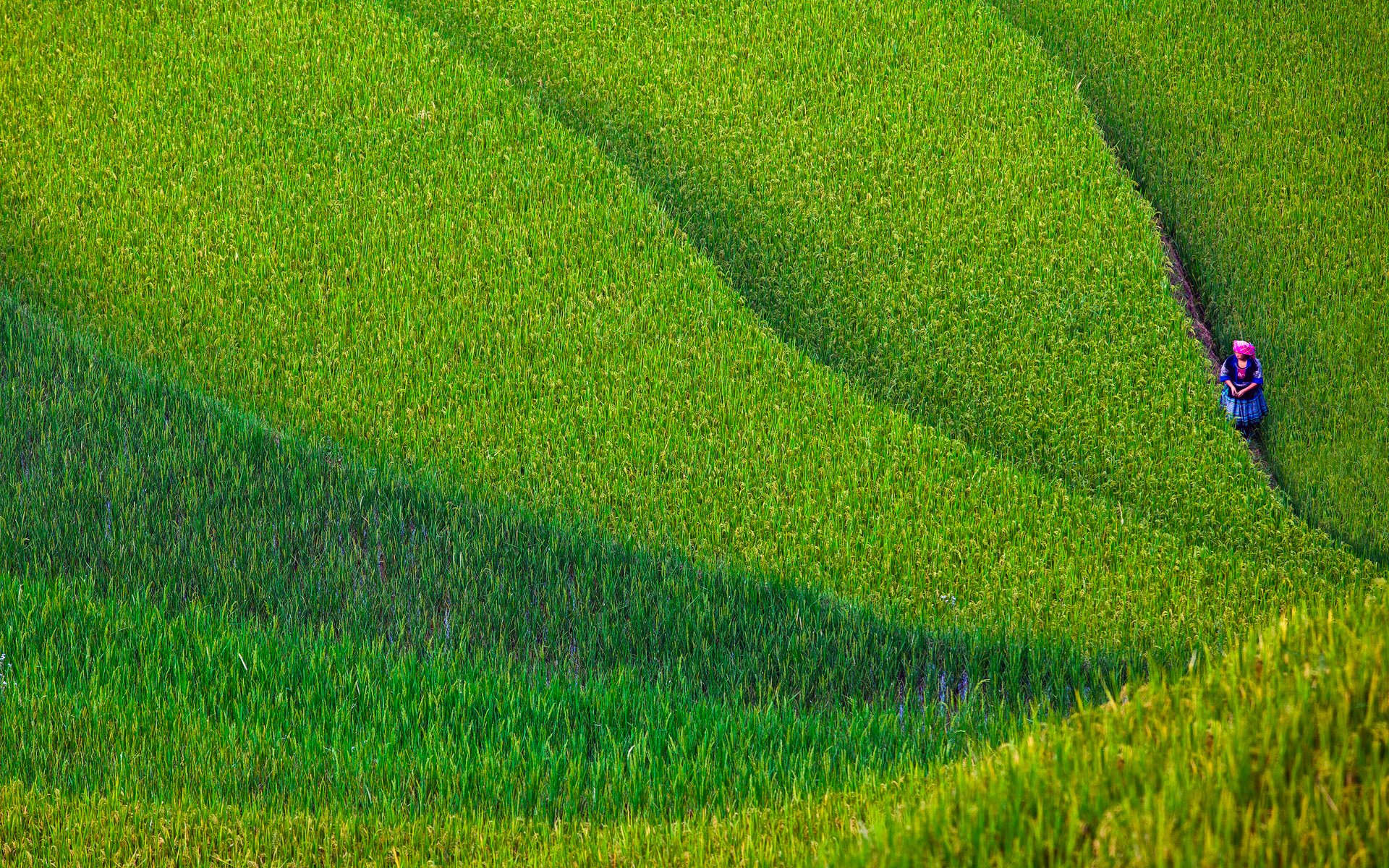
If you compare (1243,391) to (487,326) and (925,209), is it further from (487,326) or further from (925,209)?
(487,326)

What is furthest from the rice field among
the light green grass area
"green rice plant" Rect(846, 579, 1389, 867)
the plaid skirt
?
the light green grass area

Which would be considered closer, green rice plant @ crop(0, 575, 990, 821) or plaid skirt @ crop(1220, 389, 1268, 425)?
green rice plant @ crop(0, 575, 990, 821)

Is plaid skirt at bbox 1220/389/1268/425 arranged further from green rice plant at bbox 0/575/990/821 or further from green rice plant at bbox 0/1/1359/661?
green rice plant at bbox 0/575/990/821

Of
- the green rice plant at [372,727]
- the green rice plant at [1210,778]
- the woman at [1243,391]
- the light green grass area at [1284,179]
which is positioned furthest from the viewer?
the light green grass area at [1284,179]

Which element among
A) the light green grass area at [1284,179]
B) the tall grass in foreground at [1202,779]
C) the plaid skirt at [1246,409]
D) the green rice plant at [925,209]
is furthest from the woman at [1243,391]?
the tall grass in foreground at [1202,779]

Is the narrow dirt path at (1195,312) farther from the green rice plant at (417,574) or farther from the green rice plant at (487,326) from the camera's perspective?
the green rice plant at (417,574)
